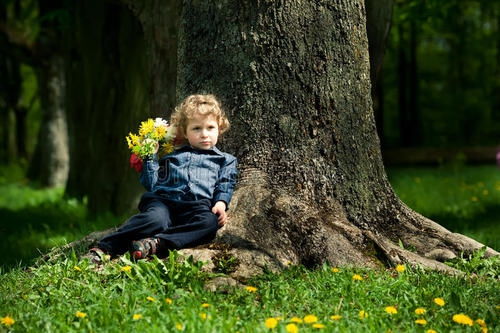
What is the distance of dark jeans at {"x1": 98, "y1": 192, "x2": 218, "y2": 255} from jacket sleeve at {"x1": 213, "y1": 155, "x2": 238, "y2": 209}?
0.10 metres

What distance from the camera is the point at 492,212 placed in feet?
27.8

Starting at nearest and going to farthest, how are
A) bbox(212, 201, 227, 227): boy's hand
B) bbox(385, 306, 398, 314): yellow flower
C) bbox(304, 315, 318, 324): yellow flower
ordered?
bbox(304, 315, 318, 324): yellow flower → bbox(385, 306, 398, 314): yellow flower → bbox(212, 201, 227, 227): boy's hand

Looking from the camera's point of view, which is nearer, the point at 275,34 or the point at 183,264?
the point at 183,264

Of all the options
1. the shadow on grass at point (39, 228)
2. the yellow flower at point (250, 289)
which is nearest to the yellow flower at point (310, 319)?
the yellow flower at point (250, 289)

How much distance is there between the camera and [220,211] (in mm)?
4566

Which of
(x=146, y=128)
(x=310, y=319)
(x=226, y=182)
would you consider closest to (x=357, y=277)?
(x=310, y=319)

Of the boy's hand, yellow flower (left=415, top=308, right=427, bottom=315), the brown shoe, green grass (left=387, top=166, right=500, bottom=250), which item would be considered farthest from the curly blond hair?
green grass (left=387, top=166, right=500, bottom=250)

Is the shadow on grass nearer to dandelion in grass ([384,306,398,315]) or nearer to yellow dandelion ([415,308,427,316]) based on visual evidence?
dandelion in grass ([384,306,398,315])

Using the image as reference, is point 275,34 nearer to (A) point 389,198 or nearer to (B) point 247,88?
(B) point 247,88

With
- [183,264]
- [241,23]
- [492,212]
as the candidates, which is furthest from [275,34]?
[492,212]

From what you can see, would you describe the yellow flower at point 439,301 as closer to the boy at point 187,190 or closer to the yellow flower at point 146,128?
the boy at point 187,190

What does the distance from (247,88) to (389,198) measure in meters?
1.27

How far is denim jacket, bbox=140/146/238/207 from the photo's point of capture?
467cm

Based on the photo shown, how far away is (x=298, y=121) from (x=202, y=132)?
2.10 ft
